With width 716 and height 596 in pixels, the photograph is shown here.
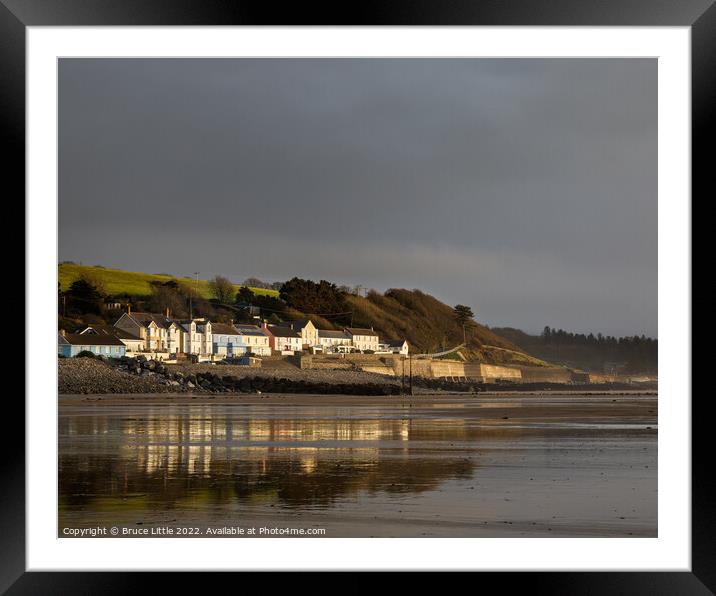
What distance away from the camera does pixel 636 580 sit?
4691mm

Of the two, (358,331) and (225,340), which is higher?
(358,331)

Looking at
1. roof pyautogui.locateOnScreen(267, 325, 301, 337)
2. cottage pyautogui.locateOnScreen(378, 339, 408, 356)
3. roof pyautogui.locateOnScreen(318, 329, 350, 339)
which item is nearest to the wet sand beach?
roof pyautogui.locateOnScreen(267, 325, 301, 337)

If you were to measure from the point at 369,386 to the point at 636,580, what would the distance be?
120 feet

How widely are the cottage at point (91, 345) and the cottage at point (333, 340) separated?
1179cm

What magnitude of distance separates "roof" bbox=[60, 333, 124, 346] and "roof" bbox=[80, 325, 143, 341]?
0.22 meters

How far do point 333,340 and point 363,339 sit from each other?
2.82m

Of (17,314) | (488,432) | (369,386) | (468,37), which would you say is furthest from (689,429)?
(369,386)

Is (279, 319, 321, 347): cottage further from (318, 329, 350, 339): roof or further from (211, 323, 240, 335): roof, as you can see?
(211, 323, 240, 335): roof

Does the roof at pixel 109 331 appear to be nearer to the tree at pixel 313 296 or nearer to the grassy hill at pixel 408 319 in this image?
the grassy hill at pixel 408 319

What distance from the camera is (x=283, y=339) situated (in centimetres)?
4934

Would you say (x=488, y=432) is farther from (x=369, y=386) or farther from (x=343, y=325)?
(x=343, y=325)

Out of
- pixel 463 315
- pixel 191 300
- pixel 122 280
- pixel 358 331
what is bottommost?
pixel 358 331

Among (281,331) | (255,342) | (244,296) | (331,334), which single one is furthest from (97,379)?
(244,296)

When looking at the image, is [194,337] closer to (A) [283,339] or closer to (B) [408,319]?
(A) [283,339]
